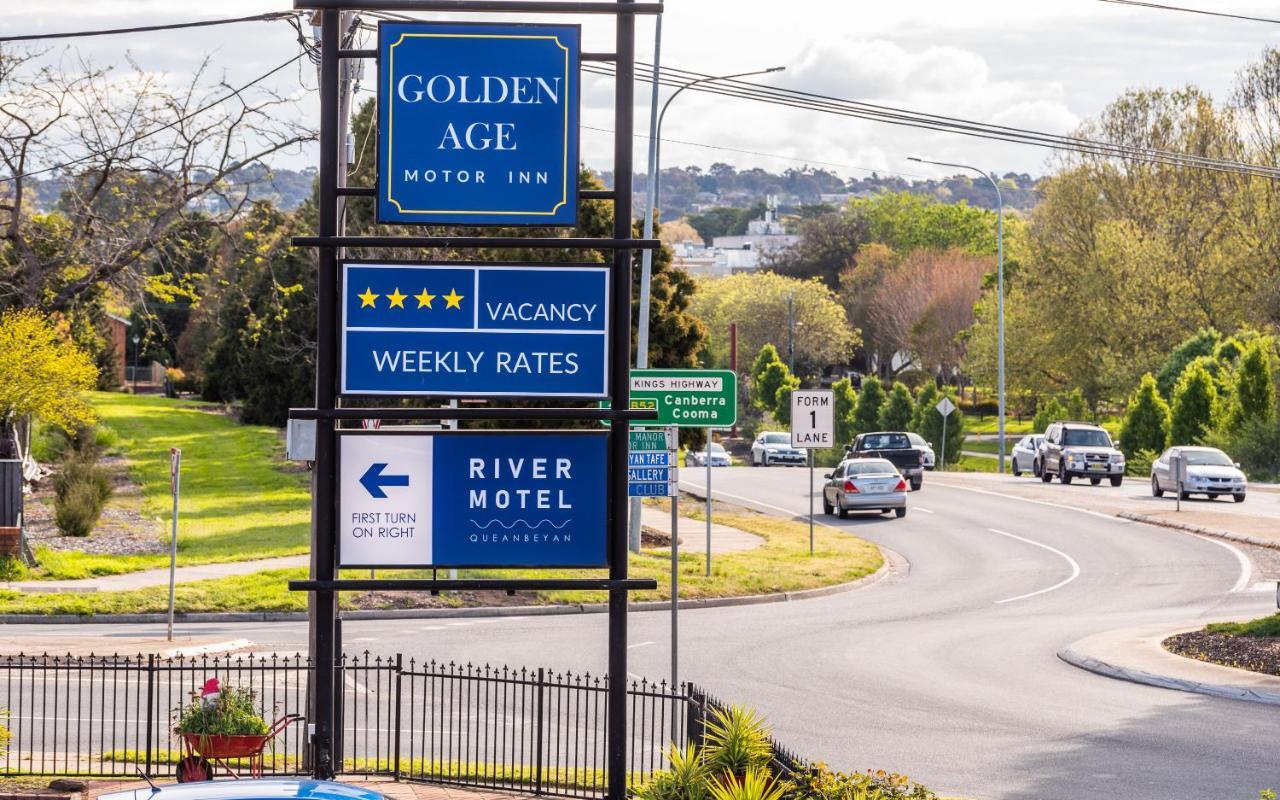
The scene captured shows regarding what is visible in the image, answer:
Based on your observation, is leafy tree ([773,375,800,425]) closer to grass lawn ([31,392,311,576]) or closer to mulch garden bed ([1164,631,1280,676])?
grass lawn ([31,392,311,576])

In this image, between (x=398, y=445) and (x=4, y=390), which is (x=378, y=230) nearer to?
(x=4, y=390)

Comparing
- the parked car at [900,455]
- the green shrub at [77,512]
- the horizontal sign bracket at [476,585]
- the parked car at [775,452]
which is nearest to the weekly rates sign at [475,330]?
the horizontal sign bracket at [476,585]

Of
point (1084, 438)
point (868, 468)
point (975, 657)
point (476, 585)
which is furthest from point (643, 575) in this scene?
point (1084, 438)

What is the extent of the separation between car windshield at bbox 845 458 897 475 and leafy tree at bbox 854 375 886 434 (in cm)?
3443

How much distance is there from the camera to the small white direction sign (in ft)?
105

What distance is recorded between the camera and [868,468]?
42.1 meters

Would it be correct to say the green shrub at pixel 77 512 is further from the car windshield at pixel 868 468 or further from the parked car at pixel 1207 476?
the parked car at pixel 1207 476

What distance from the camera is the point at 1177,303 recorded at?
226ft

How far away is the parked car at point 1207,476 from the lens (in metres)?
42.1

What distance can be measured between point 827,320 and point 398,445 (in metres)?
95.1

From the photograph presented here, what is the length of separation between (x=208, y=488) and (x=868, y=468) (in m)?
20.5

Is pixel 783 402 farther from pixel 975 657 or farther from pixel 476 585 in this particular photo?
pixel 476 585

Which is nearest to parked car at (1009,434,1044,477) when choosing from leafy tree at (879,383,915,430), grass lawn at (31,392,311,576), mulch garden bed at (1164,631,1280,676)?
leafy tree at (879,383,915,430)

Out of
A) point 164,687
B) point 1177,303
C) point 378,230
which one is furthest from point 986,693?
point 1177,303
